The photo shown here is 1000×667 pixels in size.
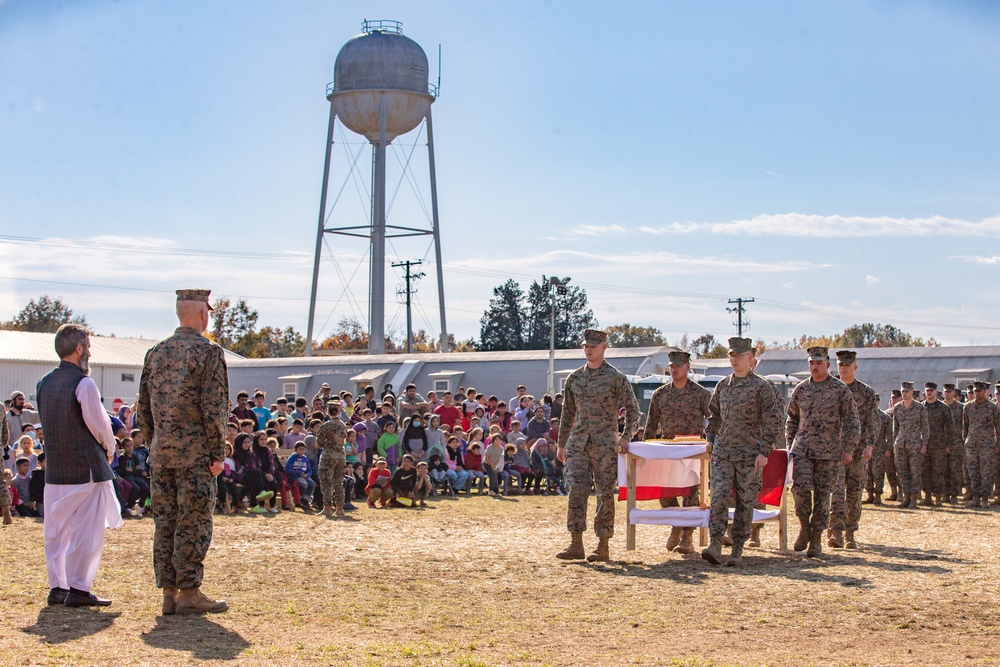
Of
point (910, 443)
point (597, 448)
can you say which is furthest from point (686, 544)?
point (910, 443)

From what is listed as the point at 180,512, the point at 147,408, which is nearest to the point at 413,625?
the point at 180,512

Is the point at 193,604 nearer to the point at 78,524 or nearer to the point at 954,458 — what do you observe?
the point at 78,524

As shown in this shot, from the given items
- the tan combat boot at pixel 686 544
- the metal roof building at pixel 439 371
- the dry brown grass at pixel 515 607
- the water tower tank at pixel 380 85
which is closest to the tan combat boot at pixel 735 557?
the dry brown grass at pixel 515 607

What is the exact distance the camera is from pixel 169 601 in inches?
299

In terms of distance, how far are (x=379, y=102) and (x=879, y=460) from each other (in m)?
30.7

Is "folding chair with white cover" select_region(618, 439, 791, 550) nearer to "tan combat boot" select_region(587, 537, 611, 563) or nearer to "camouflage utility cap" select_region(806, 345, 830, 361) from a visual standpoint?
"tan combat boot" select_region(587, 537, 611, 563)

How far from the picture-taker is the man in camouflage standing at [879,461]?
62.5ft

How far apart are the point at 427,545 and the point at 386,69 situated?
36241 mm

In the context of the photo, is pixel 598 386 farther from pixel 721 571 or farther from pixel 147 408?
pixel 147 408

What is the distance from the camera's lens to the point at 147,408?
7.86 meters

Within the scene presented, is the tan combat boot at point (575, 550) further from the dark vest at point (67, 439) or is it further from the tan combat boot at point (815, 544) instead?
the dark vest at point (67, 439)

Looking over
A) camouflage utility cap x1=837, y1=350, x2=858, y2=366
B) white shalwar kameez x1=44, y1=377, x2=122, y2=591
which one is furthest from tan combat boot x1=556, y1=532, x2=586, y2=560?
white shalwar kameez x1=44, y1=377, x2=122, y2=591

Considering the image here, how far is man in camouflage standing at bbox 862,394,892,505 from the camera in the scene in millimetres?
19047

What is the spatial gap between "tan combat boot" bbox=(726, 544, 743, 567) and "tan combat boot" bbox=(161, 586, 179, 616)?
493 cm
